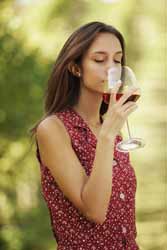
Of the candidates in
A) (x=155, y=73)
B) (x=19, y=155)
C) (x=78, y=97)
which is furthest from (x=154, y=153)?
(x=78, y=97)

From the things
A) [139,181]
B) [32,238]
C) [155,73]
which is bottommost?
[32,238]

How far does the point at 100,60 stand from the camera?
Answer: 2.57m

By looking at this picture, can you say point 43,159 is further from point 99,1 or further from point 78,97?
point 99,1

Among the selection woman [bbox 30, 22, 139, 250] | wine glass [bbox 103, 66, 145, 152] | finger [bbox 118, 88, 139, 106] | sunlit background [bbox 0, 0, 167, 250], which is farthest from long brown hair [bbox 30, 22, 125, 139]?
sunlit background [bbox 0, 0, 167, 250]

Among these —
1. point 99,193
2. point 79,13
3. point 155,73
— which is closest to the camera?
point 99,193

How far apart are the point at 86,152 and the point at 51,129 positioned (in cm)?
14

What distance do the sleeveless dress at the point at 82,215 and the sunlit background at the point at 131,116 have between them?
3.81m

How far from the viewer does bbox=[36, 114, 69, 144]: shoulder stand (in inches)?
99.1

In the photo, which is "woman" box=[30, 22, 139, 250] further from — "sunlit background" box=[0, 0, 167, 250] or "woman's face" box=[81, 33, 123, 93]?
"sunlit background" box=[0, 0, 167, 250]

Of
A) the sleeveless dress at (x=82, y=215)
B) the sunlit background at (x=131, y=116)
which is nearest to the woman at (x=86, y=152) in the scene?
the sleeveless dress at (x=82, y=215)

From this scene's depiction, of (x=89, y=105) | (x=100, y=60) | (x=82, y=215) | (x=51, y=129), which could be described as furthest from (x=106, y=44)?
(x=82, y=215)

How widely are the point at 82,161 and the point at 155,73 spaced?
4.14 meters

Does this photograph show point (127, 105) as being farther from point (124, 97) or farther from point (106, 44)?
point (106, 44)

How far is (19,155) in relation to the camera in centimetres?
696
